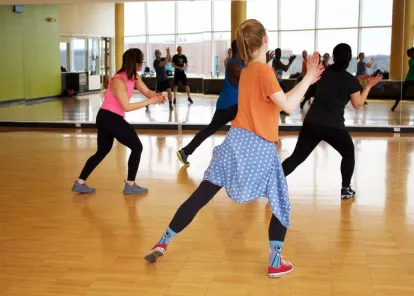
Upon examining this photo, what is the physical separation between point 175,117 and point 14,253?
8595mm

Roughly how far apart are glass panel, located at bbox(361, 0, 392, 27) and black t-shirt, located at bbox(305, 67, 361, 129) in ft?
19.0

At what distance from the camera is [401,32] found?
1150 cm

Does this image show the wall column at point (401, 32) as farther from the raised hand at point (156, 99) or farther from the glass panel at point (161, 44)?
the raised hand at point (156, 99)

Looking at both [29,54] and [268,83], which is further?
[29,54]

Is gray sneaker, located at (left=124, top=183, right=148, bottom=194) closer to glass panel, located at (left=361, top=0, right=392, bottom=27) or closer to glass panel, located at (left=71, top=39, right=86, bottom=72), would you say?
glass panel, located at (left=361, top=0, right=392, bottom=27)

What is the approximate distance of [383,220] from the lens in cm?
547

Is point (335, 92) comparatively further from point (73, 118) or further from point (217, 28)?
point (73, 118)

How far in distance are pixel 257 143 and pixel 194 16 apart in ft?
29.1

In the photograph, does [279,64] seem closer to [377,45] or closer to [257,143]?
[377,45]

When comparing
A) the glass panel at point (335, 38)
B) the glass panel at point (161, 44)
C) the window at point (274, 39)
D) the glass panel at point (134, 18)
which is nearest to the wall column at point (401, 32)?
the glass panel at point (335, 38)

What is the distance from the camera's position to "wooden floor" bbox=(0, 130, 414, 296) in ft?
12.8

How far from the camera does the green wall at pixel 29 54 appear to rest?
1542 cm

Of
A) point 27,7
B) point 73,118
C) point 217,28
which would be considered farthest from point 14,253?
point 27,7

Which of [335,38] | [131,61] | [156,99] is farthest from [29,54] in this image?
[156,99]
